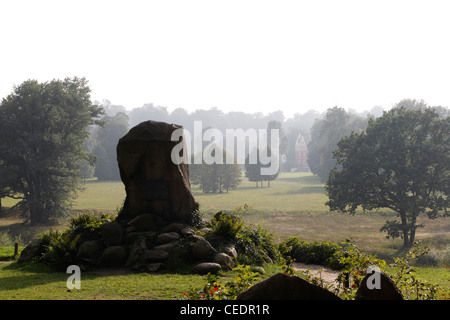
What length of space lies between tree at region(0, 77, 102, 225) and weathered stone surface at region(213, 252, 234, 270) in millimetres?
27884

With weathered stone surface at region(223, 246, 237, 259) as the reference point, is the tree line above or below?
above

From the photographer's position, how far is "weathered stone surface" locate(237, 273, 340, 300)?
5.18m

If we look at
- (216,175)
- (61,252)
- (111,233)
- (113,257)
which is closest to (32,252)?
(61,252)

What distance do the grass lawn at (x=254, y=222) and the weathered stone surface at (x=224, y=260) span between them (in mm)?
Result: 1372

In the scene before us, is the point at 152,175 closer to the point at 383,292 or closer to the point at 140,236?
the point at 140,236

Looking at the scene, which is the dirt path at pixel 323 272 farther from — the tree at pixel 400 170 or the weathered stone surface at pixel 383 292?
the tree at pixel 400 170

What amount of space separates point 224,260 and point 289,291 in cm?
741

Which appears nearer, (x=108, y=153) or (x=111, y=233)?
(x=111, y=233)

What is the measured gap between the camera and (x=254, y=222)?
3884 cm

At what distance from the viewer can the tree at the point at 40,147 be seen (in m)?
35.3

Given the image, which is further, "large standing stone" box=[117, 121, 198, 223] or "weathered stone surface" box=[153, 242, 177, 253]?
"large standing stone" box=[117, 121, 198, 223]

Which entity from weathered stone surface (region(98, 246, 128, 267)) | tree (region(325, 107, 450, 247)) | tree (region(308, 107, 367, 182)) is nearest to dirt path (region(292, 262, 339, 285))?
weathered stone surface (region(98, 246, 128, 267))

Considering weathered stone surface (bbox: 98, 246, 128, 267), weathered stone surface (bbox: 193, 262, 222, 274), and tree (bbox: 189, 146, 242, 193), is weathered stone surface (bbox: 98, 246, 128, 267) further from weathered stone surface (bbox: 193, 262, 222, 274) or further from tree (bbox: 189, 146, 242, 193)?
tree (bbox: 189, 146, 242, 193)

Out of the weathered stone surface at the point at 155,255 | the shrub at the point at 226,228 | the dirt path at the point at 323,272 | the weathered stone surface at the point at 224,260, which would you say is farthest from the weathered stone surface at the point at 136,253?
the dirt path at the point at 323,272
